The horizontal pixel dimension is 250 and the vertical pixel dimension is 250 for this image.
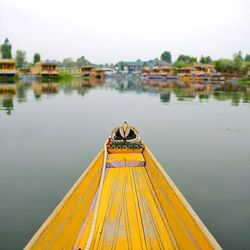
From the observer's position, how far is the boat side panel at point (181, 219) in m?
5.23

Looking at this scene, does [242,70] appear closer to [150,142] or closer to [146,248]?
[150,142]

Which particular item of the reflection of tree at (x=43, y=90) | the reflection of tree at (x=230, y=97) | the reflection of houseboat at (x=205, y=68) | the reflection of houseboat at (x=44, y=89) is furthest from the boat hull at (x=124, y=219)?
the reflection of houseboat at (x=205, y=68)

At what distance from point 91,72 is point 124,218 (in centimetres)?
13697

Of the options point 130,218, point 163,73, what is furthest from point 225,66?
point 130,218

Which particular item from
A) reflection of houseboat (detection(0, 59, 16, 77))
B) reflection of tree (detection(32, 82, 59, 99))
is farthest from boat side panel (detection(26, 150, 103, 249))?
reflection of houseboat (detection(0, 59, 16, 77))

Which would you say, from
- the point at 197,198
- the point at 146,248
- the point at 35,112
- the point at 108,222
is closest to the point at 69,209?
the point at 108,222

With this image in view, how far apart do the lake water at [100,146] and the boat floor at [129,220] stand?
2196mm

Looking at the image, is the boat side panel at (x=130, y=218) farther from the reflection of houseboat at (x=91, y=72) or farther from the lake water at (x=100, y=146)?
the reflection of houseboat at (x=91, y=72)

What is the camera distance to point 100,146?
58.9 ft

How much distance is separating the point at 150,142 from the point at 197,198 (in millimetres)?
8478

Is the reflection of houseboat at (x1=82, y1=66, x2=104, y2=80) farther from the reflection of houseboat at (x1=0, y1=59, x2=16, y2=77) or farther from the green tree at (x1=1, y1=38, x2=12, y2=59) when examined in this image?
the reflection of houseboat at (x1=0, y1=59, x2=16, y2=77)

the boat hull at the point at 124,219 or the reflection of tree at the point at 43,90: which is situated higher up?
the reflection of tree at the point at 43,90

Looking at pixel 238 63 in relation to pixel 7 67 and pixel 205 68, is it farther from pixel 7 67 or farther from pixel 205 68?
pixel 7 67

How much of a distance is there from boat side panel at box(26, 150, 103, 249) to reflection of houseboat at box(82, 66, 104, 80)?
132053 millimetres
